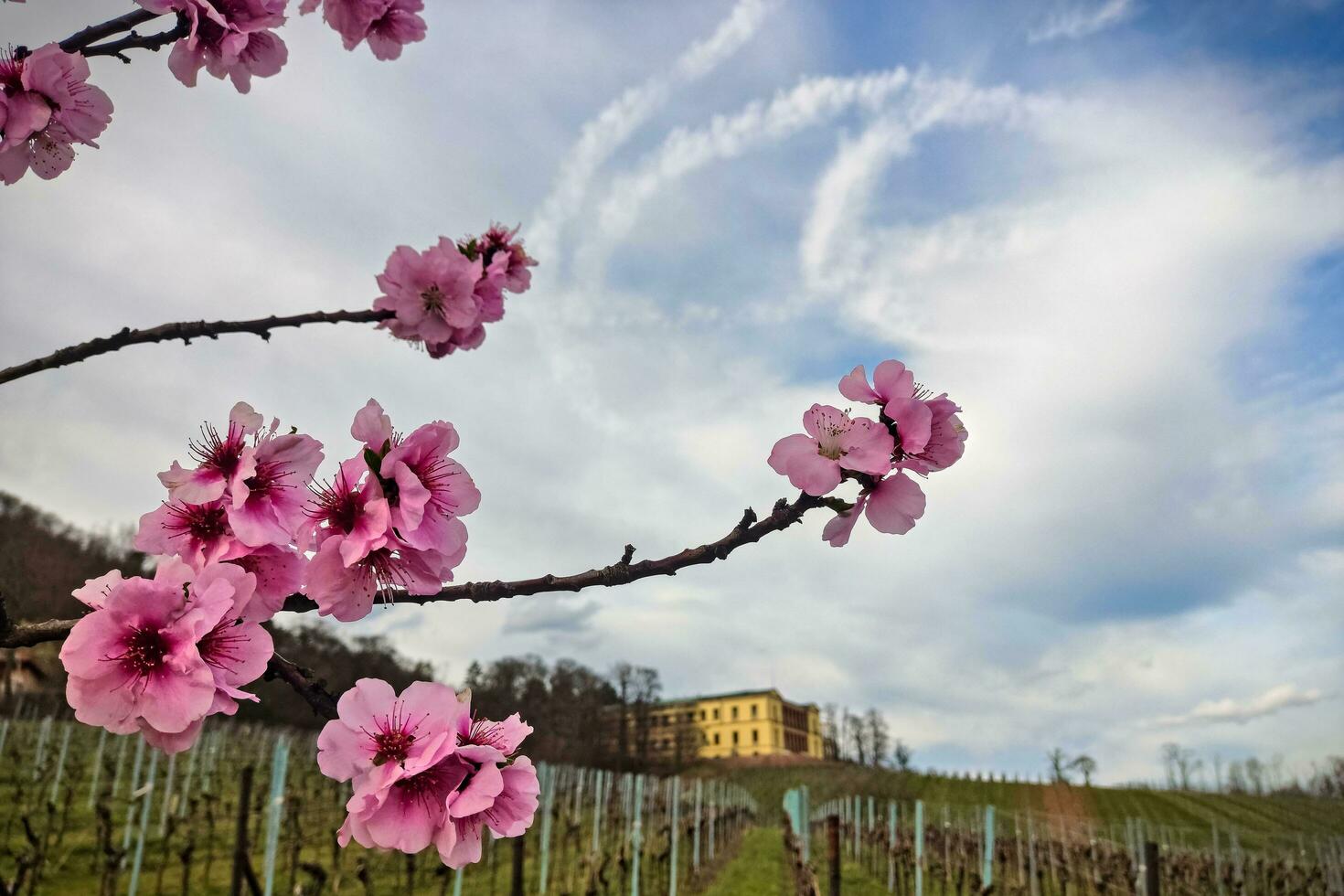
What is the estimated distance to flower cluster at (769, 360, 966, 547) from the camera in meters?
1.04

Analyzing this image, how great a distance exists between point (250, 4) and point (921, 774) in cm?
4265

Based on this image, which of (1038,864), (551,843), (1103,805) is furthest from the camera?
(1103,805)

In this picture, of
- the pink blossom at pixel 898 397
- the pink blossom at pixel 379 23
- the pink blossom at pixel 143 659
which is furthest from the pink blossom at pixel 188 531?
the pink blossom at pixel 379 23

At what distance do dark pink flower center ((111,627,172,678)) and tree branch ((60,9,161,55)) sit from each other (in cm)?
95

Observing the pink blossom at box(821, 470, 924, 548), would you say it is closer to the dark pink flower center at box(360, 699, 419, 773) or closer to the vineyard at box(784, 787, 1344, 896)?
the dark pink flower center at box(360, 699, 419, 773)

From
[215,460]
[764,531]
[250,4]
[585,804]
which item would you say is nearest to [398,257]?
[250,4]

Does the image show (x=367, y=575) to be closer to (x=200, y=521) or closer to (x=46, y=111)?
(x=200, y=521)

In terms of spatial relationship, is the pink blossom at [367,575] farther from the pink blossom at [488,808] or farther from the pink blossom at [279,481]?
the pink blossom at [488,808]

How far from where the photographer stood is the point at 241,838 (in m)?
5.14

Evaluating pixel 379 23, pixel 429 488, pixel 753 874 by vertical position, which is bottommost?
pixel 753 874

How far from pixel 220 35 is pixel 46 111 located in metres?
0.29

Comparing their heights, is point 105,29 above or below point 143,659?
above

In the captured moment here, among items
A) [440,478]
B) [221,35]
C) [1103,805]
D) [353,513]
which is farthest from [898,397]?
[1103,805]

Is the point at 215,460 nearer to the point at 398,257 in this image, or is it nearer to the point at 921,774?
the point at 398,257
